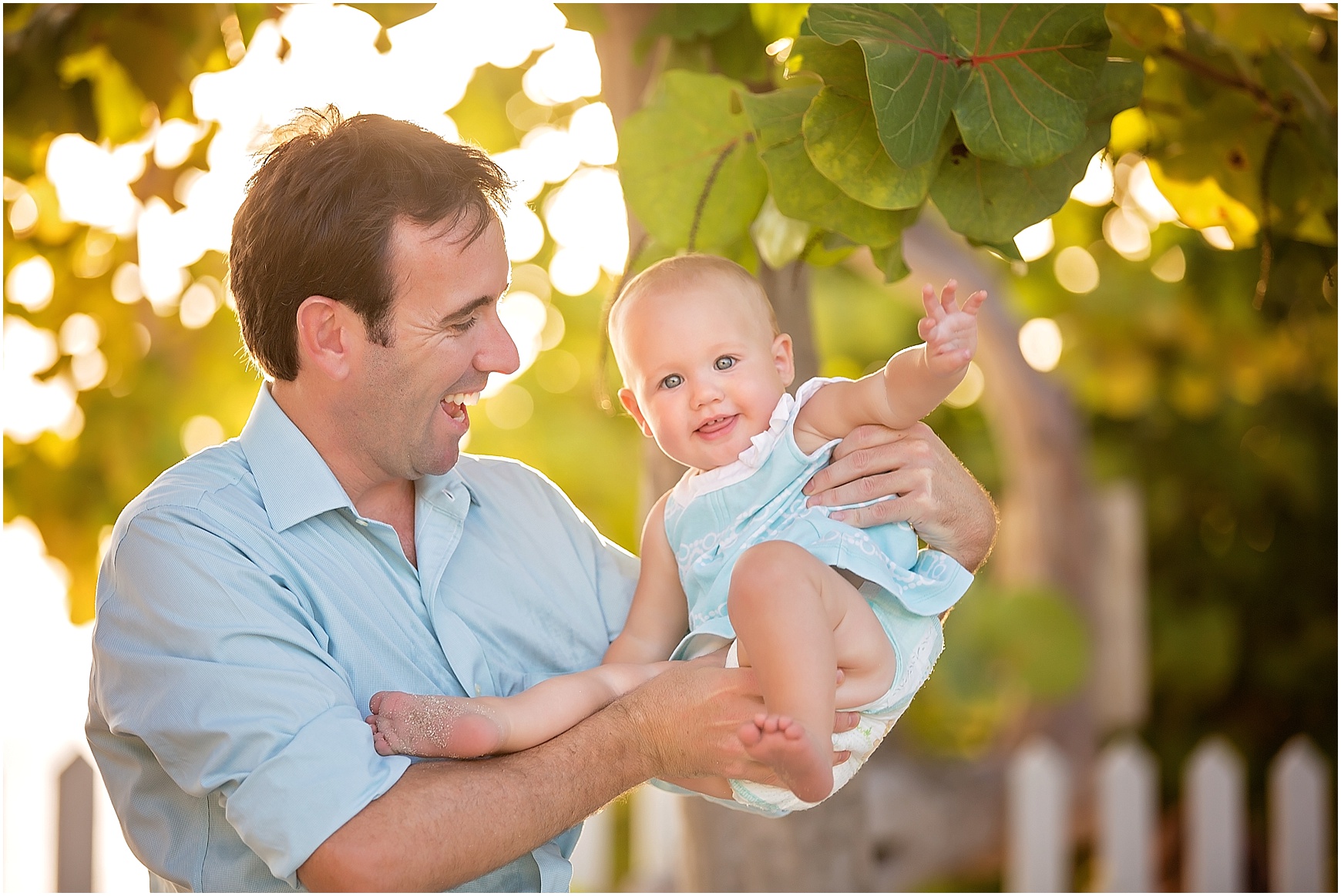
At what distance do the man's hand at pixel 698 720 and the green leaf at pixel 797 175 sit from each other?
641 millimetres

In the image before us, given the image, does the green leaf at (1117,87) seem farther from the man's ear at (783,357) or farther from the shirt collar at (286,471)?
the shirt collar at (286,471)

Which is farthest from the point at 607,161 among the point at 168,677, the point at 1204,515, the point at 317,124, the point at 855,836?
the point at 1204,515

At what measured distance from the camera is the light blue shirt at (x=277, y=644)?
1.25 metres

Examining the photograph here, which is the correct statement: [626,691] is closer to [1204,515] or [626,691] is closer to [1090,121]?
[1090,121]

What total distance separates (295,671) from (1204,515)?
16.8ft

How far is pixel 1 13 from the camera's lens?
6.82 ft

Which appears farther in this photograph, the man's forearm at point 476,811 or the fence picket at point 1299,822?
the fence picket at point 1299,822

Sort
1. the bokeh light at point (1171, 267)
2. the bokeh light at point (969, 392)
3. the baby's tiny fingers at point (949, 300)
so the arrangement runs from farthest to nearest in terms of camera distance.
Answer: the bokeh light at point (969, 392) → the bokeh light at point (1171, 267) → the baby's tiny fingers at point (949, 300)

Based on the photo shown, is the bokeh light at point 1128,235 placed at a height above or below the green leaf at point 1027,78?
above

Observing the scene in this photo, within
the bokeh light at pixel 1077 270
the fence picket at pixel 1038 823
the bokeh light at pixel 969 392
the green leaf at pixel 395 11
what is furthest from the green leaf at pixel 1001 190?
the bokeh light at pixel 969 392

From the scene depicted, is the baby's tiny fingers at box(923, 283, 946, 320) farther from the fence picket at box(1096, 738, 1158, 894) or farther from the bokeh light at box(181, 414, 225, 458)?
the bokeh light at box(181, 414, 225, 458)

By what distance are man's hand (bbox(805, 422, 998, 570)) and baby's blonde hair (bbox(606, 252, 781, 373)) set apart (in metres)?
0.21

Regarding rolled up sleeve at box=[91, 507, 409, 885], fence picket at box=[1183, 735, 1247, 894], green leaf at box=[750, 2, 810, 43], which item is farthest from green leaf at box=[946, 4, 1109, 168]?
fence picket at box=[1183, 735, 1247, 894]

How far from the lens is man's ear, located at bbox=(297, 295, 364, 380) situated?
1.54m
